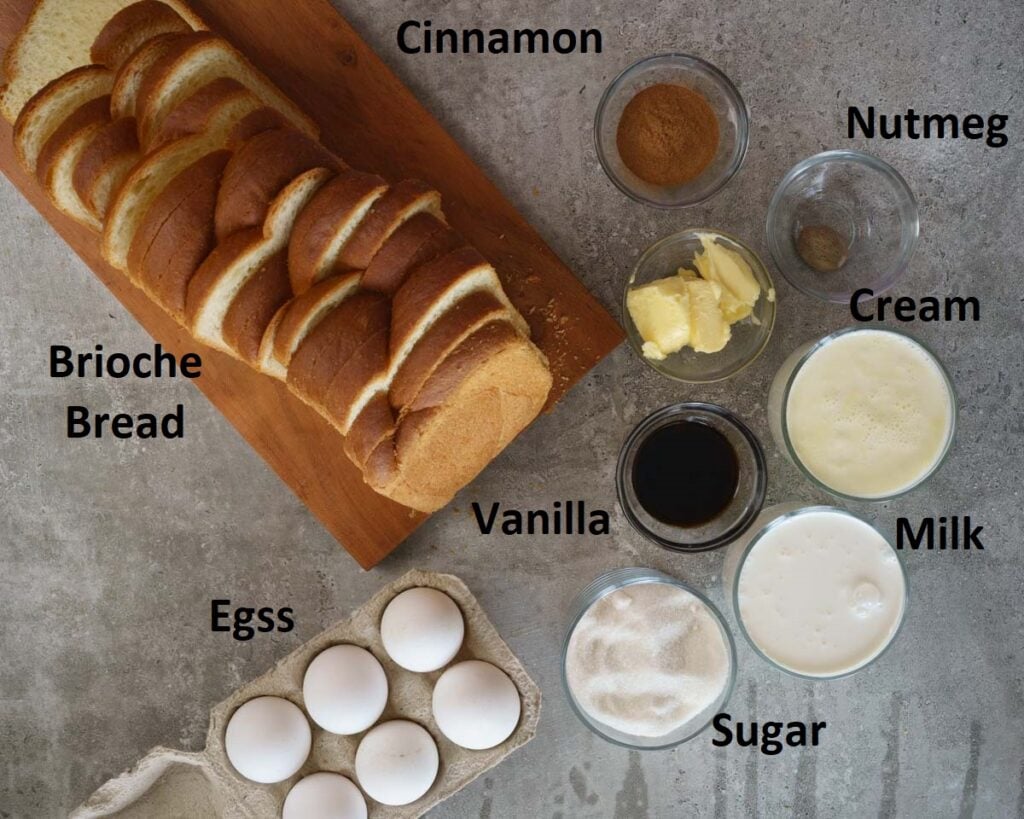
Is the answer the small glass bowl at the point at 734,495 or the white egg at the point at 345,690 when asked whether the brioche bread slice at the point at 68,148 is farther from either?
the small glass bowl at the point at 734,495

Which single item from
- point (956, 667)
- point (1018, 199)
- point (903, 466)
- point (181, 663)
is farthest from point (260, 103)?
point (956, 667)

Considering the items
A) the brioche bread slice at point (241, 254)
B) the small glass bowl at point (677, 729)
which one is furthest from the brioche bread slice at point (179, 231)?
the small glass bowl at point (677, 729)

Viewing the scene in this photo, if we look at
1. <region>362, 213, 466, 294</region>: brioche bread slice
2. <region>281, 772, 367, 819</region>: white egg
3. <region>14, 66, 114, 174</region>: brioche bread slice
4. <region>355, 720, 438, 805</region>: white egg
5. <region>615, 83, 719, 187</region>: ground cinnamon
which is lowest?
<region>281, 772, 367, 819</region>: white egg

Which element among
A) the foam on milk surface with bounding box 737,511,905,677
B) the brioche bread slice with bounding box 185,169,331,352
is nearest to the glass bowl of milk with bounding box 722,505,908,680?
the foam on milk surface with bounding box 737,511,905,677

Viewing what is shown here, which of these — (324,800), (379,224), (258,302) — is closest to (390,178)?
(379,224)

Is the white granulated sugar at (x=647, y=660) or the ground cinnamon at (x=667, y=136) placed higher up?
the ground cinnamon at (x=667, y=136)

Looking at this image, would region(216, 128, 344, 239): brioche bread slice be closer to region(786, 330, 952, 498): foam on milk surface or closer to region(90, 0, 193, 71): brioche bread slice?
region(90, 0, 193, 71): brioche bread slice

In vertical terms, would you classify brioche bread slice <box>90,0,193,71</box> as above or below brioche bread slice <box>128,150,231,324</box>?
above
